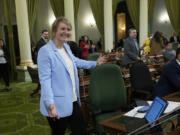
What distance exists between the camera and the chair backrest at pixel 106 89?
7.02ft

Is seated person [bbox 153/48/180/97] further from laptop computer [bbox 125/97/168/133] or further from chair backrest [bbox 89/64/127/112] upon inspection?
laptop computer [bbox 125/97/168/133]

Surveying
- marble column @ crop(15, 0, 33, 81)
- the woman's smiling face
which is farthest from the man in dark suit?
marble column @ crop(15, 0, 33, 81)

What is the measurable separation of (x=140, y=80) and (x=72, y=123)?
1668 mm

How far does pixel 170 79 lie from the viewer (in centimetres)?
255

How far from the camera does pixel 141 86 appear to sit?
3.09 meters

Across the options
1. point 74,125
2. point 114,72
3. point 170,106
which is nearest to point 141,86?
point 114,72

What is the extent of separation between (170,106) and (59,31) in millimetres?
1177

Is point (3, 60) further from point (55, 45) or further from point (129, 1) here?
point (129, 1)

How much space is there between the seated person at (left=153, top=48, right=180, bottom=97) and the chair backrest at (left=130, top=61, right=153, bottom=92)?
0.38 m

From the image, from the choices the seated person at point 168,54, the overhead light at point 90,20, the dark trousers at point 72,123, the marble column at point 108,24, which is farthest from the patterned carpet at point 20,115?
the overhead light at point 90,20

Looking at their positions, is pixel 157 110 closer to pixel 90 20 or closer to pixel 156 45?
pixel 156 45

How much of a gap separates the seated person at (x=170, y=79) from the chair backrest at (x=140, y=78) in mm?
384

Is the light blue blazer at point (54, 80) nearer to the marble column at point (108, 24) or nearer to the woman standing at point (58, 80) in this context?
the woman standing at point (58, 80)

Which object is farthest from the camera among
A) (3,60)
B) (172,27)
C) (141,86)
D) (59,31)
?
(172,27)
